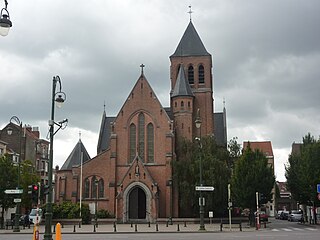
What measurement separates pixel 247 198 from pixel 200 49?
32.0m

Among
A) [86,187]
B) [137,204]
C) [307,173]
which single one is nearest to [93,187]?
[86,187]

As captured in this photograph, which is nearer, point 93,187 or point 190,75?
point 93,187

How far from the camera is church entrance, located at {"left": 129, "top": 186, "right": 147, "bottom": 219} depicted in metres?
57.1

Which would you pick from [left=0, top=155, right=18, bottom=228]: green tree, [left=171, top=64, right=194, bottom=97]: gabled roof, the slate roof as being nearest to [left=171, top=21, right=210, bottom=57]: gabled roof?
[left=171, top=64, right=194, bottom=97]: gabled roof

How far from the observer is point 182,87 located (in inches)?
2493

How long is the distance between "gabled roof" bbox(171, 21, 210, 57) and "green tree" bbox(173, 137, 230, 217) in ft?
62.8

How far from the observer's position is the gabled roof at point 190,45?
6988cm

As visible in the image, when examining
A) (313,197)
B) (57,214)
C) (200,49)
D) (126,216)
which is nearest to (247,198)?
Result: (313,197)

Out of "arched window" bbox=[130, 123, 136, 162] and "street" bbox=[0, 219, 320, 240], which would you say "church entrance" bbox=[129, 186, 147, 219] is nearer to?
"arched window" bbox=[130, 123, 136, 162]

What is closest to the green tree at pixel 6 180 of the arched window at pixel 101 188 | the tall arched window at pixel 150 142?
the arched window at pixel 101 188

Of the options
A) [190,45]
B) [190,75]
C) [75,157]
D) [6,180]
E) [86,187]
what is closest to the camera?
[6,180]

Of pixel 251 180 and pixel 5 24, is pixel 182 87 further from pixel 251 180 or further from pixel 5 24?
pixel 5 24

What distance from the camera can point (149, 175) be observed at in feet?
182

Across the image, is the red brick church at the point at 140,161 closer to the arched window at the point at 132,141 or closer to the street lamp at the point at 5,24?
the arched window at the point at 132,141
